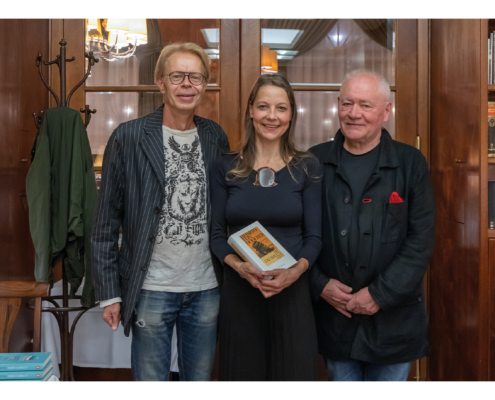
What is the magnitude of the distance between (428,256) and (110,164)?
117 centimetres

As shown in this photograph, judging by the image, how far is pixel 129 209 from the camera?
160 centimetres

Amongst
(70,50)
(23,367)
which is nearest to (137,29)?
(70,50)

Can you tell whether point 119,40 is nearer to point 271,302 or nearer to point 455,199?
point 271,302

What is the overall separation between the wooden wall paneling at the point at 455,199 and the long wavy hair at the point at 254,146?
91 cm

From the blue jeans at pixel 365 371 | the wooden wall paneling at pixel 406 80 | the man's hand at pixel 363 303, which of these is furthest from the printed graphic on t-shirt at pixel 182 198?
the wooden wall paneling at pixel 406 80

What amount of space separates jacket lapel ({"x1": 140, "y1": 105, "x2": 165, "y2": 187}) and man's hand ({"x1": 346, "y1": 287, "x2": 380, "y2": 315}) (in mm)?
791

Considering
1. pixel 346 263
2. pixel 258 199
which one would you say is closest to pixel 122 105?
pixel 258 199

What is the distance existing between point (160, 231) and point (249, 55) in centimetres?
142

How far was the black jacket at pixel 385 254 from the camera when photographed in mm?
1560

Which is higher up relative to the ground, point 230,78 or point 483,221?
point 230,78

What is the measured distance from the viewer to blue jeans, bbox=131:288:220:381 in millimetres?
1585

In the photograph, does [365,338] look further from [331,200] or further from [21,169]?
[21,169]

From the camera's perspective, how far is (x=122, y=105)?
2645 mm

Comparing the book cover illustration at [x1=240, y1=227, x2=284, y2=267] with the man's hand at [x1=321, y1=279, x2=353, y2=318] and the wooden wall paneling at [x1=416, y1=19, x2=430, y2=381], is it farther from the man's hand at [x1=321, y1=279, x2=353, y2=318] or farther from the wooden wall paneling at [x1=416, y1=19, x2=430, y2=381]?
the wooden wall paneling at [x1=416, y1=19, x2=430, y2=381]
